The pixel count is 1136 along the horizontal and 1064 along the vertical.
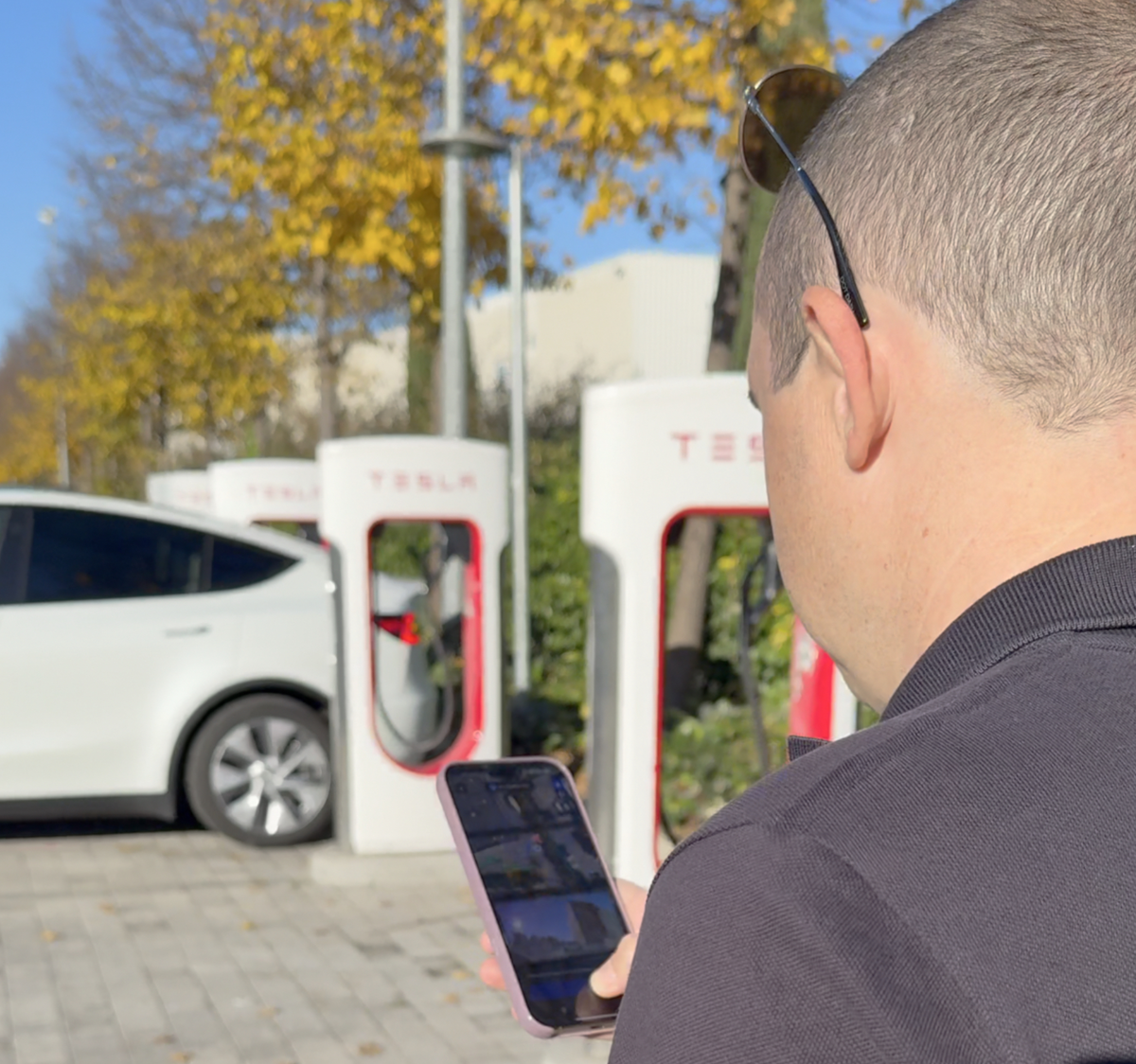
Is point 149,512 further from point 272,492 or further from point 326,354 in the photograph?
point 326,354

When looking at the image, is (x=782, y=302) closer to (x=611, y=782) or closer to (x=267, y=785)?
(x=611, y=782)

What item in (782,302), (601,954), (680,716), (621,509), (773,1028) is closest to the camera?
(773,1028)

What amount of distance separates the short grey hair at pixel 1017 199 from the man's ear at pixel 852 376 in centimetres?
3

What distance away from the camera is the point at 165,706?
6824mm

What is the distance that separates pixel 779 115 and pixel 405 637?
5520 mm

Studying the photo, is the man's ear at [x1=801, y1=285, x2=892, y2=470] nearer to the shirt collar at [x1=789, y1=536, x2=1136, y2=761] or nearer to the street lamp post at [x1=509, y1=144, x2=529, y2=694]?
the shirt collar at [x1=789, y1=536, x2=1136, y2=761]

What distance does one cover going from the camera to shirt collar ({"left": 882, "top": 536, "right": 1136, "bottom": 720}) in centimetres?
83

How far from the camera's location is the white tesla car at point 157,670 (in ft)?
22.0

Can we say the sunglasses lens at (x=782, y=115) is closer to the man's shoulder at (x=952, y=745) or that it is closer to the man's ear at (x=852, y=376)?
the man's ear at (x=852, y=376)

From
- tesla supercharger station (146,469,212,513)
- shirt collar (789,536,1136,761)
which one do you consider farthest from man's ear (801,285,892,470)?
tesla supercharger station (146,469,212,513)

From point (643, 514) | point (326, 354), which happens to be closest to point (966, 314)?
point (643, 514)

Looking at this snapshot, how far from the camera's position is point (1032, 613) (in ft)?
2.80

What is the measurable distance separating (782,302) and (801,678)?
3592mm

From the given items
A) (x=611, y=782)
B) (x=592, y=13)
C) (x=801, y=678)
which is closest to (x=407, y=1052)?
(x=611, y=782)
